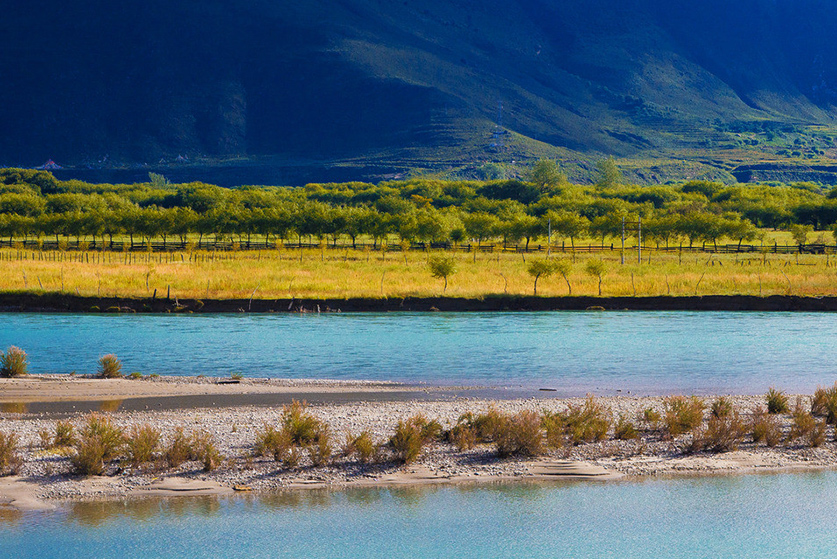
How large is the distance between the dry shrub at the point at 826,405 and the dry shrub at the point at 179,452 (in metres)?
12.9

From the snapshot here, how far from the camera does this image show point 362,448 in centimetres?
→ 1745

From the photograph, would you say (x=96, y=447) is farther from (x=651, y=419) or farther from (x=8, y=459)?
(x=651, y=419)

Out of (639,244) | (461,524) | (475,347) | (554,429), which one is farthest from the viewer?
(639,244)

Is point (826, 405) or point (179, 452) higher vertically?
point (826, 405)

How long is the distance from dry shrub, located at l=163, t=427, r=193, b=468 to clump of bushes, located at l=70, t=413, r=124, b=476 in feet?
2.88

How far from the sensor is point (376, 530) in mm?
15352

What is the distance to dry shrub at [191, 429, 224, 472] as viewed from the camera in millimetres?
16875

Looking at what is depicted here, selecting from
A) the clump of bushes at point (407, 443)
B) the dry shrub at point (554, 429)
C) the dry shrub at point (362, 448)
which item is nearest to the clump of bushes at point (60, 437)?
the dry shrub at point (362, 448)

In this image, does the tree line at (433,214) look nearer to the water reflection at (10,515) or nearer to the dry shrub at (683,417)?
the dry shrub at (683,417)

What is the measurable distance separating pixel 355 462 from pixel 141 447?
366 cm

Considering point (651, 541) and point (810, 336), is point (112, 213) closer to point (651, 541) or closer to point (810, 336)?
point (810, 336)

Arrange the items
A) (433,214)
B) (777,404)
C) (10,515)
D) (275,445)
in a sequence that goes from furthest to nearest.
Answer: (433,214) → (777,404) → (275,445) → (10,515)

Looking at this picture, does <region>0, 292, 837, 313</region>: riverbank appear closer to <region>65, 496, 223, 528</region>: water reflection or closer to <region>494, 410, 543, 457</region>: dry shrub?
<region>494, 410, 543, 457</region>: dry shrub

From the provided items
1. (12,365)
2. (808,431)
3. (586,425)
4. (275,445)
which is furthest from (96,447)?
(808,431)
